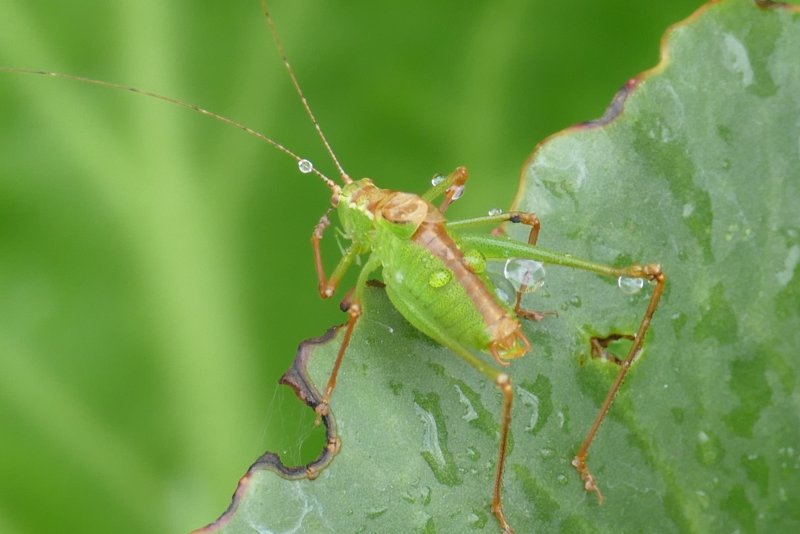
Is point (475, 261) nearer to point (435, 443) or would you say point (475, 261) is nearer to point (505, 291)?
point (505, 291)

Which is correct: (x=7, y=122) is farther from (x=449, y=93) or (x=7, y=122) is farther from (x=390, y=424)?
(x=390, y=424)

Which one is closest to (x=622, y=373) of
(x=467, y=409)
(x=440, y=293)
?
(x=467, y=409)

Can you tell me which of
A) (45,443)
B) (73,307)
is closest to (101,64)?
(73,307)

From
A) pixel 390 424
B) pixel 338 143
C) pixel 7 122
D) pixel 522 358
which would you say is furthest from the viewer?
pixel 338 143

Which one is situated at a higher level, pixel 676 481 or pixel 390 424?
pixel 390 424

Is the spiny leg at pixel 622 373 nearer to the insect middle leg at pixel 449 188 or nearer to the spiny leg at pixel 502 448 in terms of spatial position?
the spiny leg at pixel 502 448
